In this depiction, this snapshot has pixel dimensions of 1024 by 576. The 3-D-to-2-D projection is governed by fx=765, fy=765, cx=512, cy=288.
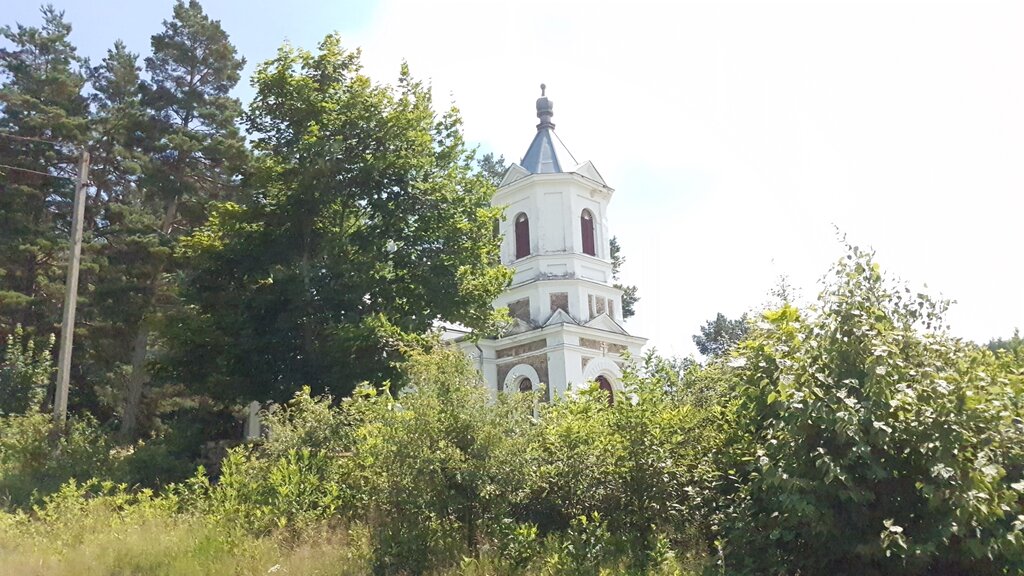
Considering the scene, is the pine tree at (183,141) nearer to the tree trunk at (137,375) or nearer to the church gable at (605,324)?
the tree trunk at (137,375)

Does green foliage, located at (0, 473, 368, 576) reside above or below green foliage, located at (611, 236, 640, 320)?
below

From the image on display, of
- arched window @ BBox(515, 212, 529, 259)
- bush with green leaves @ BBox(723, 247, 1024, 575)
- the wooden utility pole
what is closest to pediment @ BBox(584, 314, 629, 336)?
arched window @ BBox(515, 212, 529, 259)

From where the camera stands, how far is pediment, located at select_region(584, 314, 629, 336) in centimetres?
2461

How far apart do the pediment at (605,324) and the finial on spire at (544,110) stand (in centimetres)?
797

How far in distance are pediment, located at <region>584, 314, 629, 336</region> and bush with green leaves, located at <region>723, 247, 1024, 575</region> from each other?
18133 millimetres

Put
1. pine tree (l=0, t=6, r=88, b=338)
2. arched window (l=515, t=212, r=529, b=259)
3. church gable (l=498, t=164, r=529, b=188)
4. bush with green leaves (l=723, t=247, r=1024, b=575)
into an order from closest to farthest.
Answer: bush with green leaves (l=723, t=247, r=1024, b=575)
pine tree (l=0, t=6, r=88, b=338)
arched window (l=515, t=212, r=529, b=259)
church gable (l=498, t=164, r=529, b=188)

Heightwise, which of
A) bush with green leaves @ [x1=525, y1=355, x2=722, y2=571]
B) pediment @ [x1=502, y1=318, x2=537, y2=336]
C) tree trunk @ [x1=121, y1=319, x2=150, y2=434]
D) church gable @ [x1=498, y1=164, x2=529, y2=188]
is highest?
church gable @ [x1=498, y1=164, x2=529, y2=188]

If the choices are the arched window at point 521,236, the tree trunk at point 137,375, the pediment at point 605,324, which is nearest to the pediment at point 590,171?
the arched window at point 521,236

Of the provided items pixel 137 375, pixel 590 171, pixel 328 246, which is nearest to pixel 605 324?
pixel 590 171

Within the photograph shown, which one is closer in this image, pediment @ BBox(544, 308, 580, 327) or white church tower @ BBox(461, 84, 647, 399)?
pediment @ BBox(544, 308, 580, 327)

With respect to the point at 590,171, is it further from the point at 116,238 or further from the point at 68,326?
the point at 68,326

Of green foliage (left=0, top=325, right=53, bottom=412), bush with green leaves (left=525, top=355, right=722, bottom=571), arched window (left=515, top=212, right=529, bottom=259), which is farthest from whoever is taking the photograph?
arched window (left=515, top=212, right=529, bottom=259)

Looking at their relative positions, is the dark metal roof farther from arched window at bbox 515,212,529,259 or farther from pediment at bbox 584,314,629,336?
pediment at bbox 584,314,629,336

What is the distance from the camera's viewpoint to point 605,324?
25.0m
